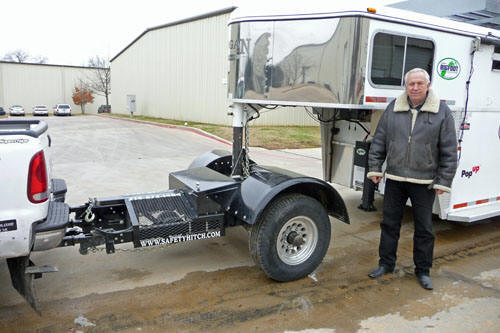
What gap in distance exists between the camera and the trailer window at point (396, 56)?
13.8 feet

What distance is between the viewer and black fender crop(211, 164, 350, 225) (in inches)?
151

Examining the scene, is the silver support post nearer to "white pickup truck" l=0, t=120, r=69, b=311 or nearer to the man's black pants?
the man's black pants

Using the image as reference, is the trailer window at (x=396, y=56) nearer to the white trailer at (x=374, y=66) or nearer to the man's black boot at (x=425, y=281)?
the white trailer at (x=374, y=66)

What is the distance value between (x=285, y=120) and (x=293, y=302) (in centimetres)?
1945

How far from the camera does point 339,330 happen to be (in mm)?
3252

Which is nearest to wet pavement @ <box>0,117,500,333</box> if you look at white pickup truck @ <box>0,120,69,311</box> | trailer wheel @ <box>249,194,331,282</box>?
trailer wheel @ <box>249,194,331,282</box>

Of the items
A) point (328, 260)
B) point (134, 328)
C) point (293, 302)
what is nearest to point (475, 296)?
point (328, 260)

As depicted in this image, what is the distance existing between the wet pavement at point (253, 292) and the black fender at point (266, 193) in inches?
27.8

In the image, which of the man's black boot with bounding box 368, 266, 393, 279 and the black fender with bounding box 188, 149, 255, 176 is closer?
the man's black boot with bounding box 368, 266, 393, 279

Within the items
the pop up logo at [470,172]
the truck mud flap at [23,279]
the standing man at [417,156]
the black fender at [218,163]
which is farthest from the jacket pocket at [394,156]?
the truck mud flap at [23,279]

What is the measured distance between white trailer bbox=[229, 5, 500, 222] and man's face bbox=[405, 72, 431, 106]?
48 centimetres

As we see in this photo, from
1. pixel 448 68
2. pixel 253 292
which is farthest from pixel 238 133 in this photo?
pixel 448 68

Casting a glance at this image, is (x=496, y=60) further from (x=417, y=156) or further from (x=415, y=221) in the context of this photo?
(x=415, y=221)

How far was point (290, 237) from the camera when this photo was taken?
4066 millimetres
